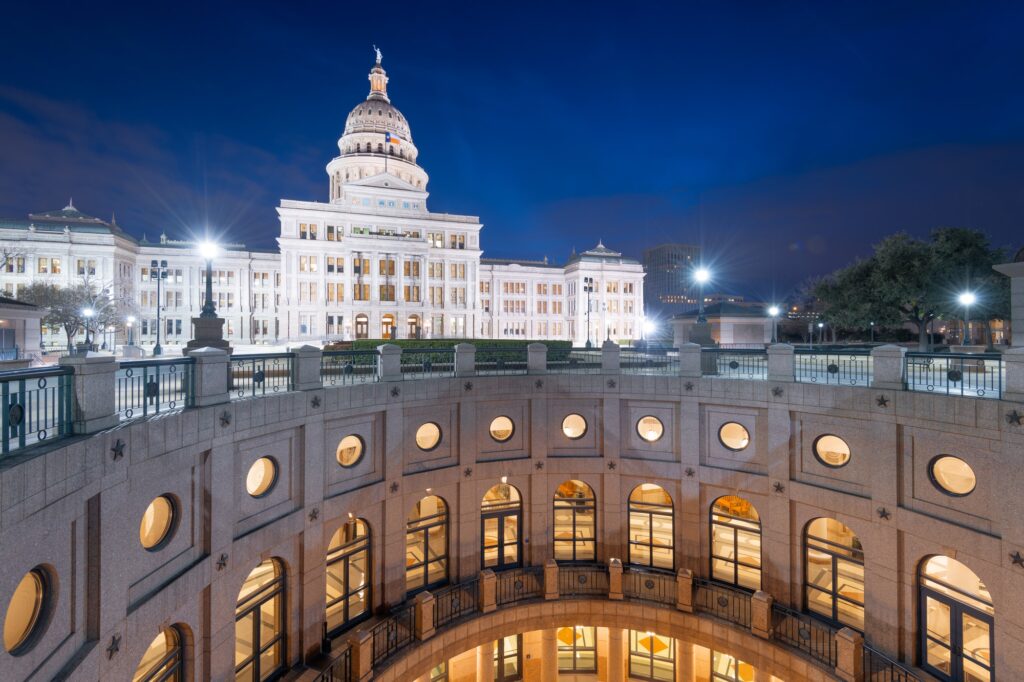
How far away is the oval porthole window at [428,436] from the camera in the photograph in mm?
15859

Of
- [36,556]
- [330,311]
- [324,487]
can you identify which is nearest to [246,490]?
[324,487]

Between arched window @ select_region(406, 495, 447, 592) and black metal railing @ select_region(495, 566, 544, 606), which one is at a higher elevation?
arched window @ select_region(406, 495, 447, 592)

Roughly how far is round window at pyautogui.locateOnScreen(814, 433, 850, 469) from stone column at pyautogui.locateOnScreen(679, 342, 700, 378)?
13.4 ft

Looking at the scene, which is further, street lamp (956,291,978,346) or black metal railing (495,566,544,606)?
street lamp (956,291,978,346)

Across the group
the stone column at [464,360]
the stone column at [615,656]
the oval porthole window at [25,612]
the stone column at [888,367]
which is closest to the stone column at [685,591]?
the stone column at [615,656]

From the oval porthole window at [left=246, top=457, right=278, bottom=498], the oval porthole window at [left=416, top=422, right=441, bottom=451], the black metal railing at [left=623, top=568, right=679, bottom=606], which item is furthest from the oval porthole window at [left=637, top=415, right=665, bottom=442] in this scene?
the oval porthole window at [left=246, top=457, right=278, bottom=498]

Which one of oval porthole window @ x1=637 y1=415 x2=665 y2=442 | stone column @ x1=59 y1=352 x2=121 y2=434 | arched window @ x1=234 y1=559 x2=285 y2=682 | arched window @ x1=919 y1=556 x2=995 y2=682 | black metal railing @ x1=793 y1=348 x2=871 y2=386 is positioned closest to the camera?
stone column @ x1=59 y1=352 x2=121 y2=434

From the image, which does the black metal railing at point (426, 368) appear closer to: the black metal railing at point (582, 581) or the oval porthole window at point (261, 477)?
the oval porthole window at point (261, 477)

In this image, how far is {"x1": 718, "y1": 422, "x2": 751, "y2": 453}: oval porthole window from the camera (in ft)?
52.6

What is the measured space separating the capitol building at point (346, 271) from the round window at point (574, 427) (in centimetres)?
4310

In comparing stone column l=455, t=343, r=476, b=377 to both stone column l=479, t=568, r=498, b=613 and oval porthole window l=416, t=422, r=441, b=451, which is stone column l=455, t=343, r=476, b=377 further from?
stone column l=479, t=568, r=498, b=613

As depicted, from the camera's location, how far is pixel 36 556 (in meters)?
6.09

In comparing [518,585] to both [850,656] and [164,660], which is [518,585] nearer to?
[850,656]

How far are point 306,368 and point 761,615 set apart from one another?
14.9 meters
